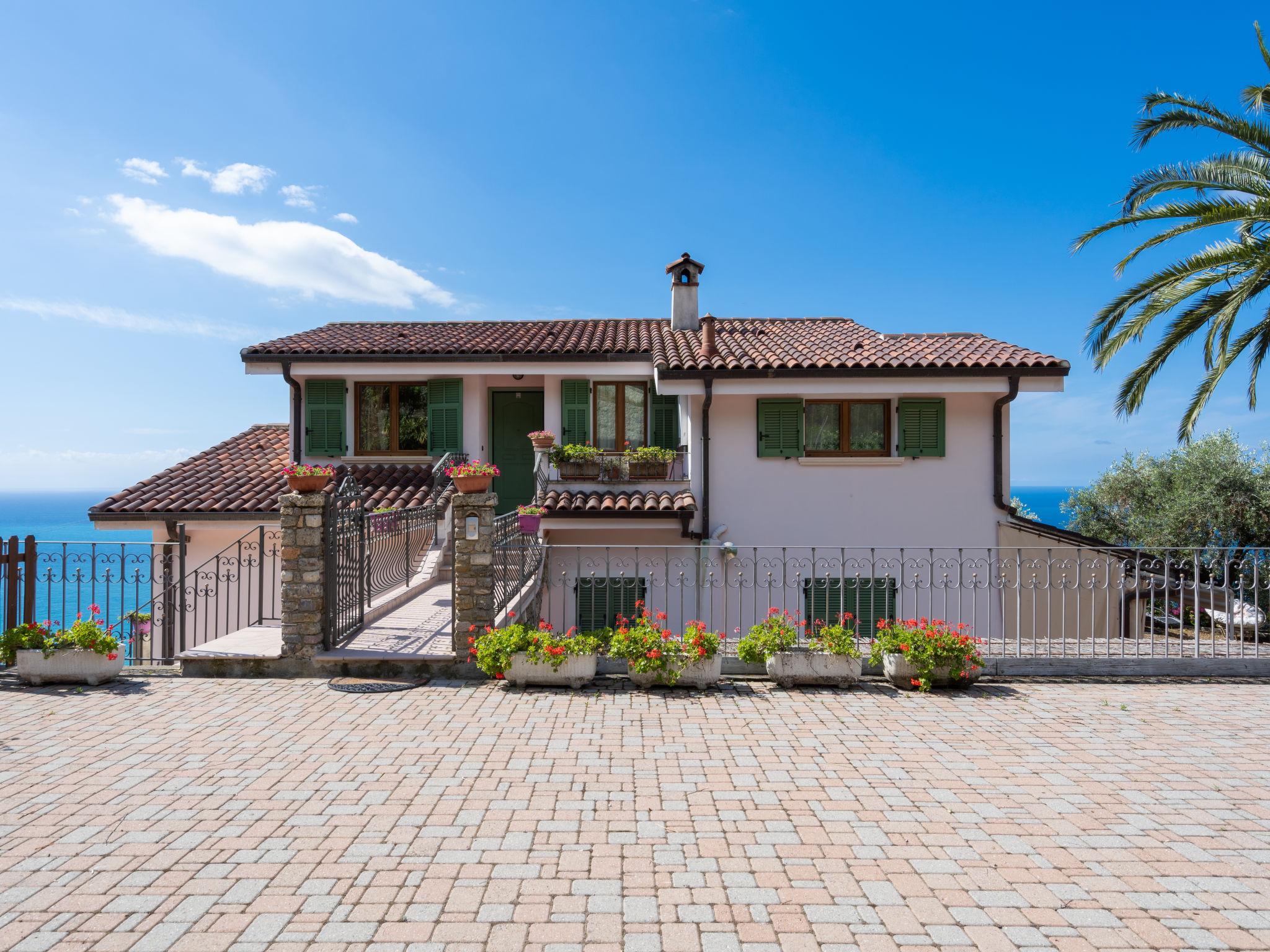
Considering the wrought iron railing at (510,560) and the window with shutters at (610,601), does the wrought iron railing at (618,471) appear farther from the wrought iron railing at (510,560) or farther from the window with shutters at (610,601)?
the wrought iron railing at (510,560)

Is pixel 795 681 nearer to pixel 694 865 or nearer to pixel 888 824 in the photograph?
pixel 888 824

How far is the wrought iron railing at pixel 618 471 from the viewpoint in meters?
13.8

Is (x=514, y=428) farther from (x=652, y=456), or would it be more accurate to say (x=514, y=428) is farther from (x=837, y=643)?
(x=837, y=643)

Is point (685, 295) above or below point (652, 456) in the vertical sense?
above

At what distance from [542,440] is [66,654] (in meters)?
8.23

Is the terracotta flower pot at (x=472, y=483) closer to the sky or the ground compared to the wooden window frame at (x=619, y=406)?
closer to the ground

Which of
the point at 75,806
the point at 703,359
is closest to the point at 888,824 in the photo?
the point at 75,806

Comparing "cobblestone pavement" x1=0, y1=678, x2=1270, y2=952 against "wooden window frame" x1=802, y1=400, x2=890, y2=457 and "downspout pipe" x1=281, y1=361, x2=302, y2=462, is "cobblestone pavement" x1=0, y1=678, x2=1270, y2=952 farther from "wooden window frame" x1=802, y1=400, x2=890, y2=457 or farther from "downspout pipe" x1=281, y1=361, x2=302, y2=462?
"downspout pipe" x1=281, y1=361, x2=302, y2=462

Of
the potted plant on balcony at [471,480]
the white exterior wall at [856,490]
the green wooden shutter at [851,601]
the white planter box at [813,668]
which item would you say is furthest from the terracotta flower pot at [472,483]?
the green wooden shutter at [851,601]

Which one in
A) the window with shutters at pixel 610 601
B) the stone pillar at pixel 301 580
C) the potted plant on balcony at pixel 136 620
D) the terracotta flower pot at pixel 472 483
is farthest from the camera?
the window with shutters at pixel 610 601

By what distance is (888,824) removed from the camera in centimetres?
462

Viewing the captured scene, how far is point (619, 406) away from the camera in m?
15.2

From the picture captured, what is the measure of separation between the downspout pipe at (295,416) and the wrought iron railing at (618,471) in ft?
20.1

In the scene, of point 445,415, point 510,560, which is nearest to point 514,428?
point 445,415
